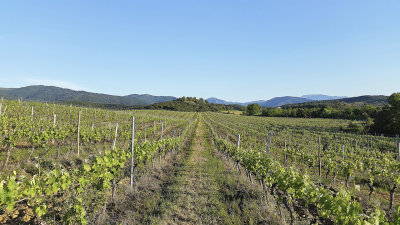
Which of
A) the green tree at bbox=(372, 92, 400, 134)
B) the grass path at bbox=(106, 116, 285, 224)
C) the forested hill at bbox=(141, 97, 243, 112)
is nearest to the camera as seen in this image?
the grass path at bbox=(106, 116, 285, 224)

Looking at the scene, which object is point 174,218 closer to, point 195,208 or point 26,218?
point 195,208

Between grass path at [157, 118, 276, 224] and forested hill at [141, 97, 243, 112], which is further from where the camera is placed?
forested hill at [141, 97, 243, 112]

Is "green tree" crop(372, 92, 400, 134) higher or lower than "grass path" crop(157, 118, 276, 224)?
higher

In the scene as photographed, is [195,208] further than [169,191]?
No

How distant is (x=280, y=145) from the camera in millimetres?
21234

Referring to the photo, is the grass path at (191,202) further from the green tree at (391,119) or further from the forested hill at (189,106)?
the forested hill at (189,106)

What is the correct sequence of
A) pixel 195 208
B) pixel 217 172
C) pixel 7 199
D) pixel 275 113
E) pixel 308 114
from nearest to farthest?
pixel 7 199 < pixel 195 208 < pixel 217 172 < pixel 308 114 < pixel 275 113

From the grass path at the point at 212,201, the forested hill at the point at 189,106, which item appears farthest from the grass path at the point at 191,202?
the forested hill at the point at 189,106

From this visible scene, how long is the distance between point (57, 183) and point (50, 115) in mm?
25260

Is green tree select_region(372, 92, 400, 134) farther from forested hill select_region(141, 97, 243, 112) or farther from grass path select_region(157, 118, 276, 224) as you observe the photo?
forested hill select_region(141, 97, 243, 112)

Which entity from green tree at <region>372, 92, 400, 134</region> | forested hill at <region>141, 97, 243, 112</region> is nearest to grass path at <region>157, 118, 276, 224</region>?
green tree at <region>372, 92, 400, 134</region>

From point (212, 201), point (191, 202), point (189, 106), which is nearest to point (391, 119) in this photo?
point (212, 201)

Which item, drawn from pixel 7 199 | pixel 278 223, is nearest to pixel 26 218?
pixel 7 199

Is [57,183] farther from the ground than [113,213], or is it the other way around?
[57,183]
